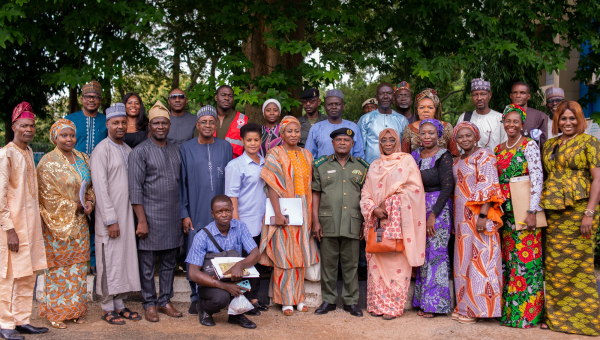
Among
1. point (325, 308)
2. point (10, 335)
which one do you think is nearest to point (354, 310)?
point (325, 308)

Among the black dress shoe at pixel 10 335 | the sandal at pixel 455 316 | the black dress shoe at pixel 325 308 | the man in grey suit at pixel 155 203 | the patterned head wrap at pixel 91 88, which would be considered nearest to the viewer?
the black dress shoe at pixel 10 335

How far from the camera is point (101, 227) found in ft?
16.7

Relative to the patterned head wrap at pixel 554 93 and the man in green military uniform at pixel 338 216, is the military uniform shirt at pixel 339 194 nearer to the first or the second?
the man in green military uniform at pixel 338 216

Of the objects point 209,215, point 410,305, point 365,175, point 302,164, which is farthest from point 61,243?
point 410,305

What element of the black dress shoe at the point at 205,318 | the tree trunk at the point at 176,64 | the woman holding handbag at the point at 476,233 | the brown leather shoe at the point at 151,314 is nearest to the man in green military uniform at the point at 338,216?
the woman holding handbag at the point at 476,233

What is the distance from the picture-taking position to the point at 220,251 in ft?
16.2

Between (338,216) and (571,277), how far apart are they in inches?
96.5

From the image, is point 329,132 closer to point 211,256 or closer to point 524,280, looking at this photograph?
point 211,256

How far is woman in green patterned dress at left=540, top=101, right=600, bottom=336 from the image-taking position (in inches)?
190

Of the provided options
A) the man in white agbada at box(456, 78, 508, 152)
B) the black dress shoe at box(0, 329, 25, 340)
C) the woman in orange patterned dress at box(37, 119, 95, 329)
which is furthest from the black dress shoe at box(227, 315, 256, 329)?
the man in white agbada at box(456, 78, 508, 152)

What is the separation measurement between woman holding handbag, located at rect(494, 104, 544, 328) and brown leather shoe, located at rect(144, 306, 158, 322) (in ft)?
12.2

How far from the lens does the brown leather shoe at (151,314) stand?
5.18 meters

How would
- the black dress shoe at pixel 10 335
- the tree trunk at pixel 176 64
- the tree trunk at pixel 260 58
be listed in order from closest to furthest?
1. the black dress shoe at pixel 10 335
2. the tree trunk at pixel 260 58
3. the tree trunk at pixel 176 64

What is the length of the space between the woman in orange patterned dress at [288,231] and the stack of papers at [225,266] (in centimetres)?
58
